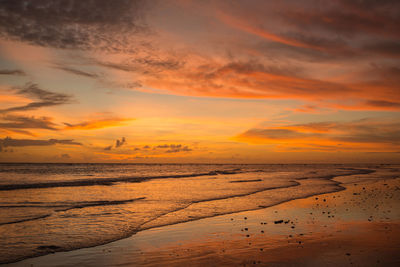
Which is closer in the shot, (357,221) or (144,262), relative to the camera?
(144,262)

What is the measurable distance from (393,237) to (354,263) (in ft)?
13.6

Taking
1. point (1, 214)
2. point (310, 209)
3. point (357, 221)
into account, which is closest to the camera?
point (357, 221)

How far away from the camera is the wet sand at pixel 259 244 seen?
9516 millimetres

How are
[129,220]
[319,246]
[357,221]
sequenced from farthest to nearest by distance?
[129,220] → [357,221] → [319,246]

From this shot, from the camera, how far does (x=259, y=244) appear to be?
37.3 feet

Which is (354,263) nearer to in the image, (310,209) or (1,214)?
(310,209)

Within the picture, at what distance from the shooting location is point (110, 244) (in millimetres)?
12008

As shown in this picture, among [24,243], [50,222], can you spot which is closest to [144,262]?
[24,243]

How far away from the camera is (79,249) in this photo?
11305 mm

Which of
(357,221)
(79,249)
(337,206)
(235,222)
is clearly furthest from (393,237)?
(79,249)

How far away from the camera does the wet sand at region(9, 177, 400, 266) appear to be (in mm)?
9516

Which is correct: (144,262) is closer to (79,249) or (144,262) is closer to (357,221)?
(79,249)

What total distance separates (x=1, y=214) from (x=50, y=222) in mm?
4436

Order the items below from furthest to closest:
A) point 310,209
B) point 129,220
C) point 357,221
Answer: point 310,209, point 129,220, point 357,221
